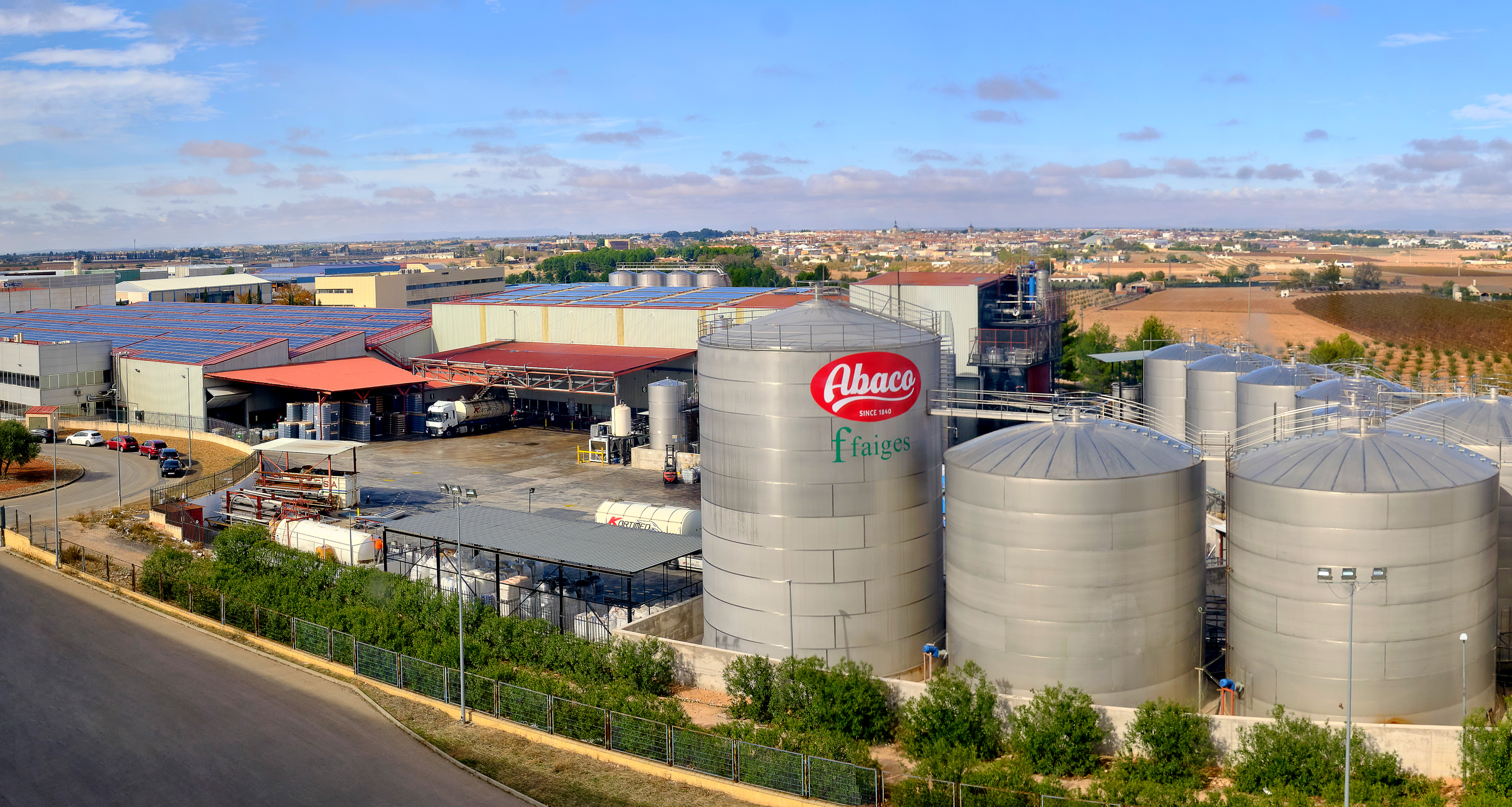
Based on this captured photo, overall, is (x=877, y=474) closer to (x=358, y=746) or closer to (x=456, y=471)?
(x=358, y=746)

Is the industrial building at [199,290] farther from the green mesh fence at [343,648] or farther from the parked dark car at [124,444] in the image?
the green mesh fence at [343,648]

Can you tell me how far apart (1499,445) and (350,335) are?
75.3 m

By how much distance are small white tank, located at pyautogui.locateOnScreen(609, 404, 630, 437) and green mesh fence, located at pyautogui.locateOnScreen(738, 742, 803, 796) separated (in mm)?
44257

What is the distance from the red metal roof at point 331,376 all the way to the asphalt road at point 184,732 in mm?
37241

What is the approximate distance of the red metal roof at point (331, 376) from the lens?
7444 cm

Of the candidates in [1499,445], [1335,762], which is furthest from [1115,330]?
[1335,762]

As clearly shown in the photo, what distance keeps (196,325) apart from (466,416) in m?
33.9

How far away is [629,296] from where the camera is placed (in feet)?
301

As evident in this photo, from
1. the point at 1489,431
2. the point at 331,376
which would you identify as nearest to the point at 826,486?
the point at 1489,431

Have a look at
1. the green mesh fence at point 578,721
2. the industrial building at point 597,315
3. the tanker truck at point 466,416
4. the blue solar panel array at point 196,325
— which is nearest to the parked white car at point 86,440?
the blue solar panel array at point 196,325

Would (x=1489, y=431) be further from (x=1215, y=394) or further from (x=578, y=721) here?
(x=578, y=721)

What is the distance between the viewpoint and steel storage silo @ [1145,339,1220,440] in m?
56.0

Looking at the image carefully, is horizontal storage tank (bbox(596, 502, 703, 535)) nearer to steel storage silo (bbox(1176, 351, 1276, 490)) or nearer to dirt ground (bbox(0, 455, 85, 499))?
steel storage silo (bbox(1176, 351, 1276, 490))

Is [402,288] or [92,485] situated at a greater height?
[402,288]
